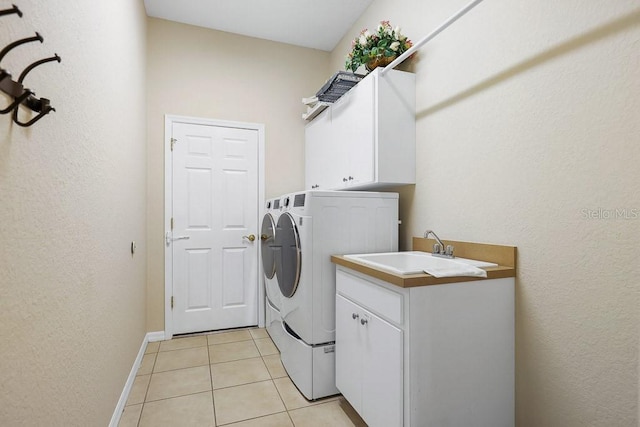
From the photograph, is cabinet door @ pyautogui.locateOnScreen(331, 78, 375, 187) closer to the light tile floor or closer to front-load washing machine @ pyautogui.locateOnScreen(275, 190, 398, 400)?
Result: front-load washing machine @ pyautogui.locateOnScreen(275, 190, 398, 400)

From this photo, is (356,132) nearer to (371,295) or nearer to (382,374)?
(371,295)

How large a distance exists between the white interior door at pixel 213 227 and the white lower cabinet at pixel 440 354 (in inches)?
74.3

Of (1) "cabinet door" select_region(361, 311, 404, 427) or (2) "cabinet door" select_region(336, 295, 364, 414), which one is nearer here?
(1) "cabinet door" select_region(361, 311, 404, 427)

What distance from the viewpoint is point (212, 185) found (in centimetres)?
303

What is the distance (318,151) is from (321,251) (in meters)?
1.25

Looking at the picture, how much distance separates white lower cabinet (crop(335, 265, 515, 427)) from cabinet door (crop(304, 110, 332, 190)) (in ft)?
4.78

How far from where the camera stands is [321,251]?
6.40ft

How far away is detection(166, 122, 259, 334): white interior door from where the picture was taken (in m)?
2.94

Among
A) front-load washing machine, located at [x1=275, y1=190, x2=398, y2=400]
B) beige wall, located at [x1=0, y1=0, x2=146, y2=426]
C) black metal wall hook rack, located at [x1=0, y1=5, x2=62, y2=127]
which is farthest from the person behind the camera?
front-load washing machine, located at [x1=275, y1=190, x2=398, y2=400]

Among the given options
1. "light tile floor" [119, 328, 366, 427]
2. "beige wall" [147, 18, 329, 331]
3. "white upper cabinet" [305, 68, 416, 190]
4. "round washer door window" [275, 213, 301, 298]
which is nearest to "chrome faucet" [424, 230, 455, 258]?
"white upper cabinet" [305, 68, 416, 190]

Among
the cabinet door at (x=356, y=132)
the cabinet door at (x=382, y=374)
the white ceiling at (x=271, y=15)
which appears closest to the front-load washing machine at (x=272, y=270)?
the cabinet door at (x=356, y=132)

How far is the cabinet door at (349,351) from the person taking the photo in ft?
5.25

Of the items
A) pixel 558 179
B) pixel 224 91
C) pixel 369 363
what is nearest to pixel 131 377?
pixel 369 363

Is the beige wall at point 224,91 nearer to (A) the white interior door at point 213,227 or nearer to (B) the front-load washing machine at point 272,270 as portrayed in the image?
(A) the white interior door at point 213,227
